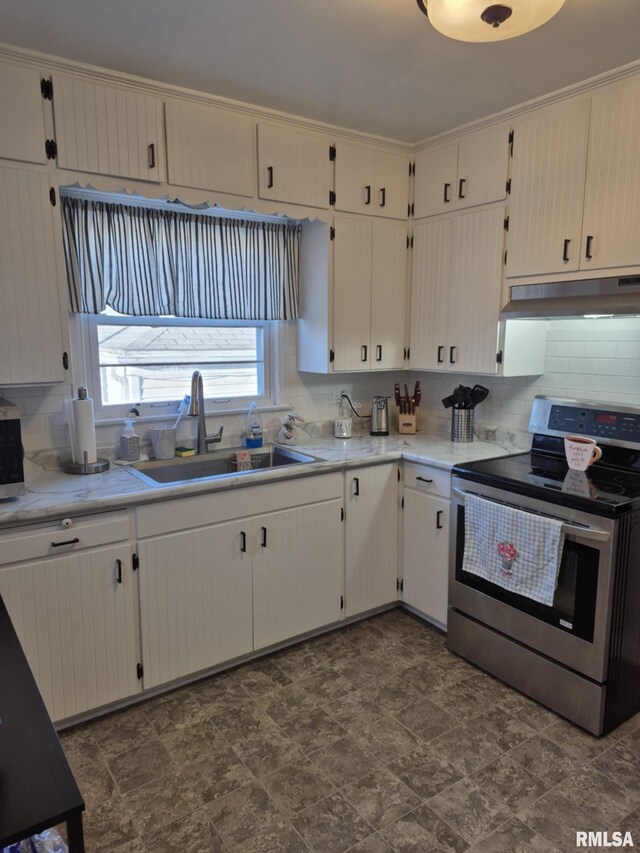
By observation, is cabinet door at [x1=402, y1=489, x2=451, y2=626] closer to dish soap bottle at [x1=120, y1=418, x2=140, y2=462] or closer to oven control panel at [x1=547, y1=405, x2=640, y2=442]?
oven control panel at [x1=547, y1=405, x2=640, y2=442]

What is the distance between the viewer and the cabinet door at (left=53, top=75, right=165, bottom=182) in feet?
7.16

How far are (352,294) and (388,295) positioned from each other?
256mm

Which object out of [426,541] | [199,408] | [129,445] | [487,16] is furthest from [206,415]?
[487,16]

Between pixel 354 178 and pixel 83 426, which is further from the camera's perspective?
pixel 354 178

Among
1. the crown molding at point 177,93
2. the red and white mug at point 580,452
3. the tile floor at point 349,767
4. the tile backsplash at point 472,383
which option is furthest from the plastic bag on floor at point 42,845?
the crown molding at point 177,93

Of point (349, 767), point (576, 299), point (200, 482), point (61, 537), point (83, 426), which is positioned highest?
point (576, 299)

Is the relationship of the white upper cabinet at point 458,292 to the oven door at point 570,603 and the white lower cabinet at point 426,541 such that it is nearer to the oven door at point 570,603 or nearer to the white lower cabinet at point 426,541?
the white lower cabinet at point 426,541

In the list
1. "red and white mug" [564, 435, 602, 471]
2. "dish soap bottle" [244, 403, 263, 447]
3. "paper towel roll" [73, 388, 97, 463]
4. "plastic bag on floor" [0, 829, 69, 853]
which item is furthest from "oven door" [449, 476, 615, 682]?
"plastic bag on floor" [0, 829, 69, 853]

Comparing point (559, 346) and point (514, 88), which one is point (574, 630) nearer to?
point (559, 346)

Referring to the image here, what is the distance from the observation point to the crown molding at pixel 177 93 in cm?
208

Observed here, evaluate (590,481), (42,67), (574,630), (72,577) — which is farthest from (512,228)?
(72,577)

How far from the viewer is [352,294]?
122 inches

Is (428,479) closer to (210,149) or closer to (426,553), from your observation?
(426,553)

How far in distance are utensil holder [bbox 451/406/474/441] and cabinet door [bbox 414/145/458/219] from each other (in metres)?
1.08
